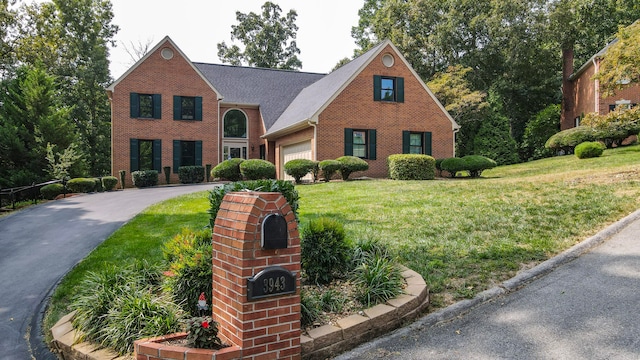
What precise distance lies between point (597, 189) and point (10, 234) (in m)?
12.5

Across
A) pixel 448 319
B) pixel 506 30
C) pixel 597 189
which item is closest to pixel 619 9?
pixel 506 30

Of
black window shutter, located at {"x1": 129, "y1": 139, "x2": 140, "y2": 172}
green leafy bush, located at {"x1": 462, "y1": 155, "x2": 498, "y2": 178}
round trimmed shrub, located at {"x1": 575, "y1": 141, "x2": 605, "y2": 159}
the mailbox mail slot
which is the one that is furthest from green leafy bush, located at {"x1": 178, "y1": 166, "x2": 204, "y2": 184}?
the mailbox mail slot

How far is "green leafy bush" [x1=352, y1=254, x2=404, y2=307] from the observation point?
158 inches

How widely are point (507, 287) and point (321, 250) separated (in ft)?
6.62

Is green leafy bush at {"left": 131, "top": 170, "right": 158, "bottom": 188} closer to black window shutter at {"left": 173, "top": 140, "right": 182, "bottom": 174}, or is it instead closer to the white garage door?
black window shutter at {"left": 173, "top": 140, "right": 182, "bottom": 174}

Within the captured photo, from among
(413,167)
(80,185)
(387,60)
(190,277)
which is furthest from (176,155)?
(190,277)

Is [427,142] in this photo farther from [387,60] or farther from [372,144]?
[387,60]

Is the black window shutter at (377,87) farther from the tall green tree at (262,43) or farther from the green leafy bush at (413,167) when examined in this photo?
the tall green tree at (262,43)

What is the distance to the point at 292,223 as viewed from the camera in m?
3.31

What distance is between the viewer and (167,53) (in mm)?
22156

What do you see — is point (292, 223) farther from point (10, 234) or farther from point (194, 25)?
point (194, 25)

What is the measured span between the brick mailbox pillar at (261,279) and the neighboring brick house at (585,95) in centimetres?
2367

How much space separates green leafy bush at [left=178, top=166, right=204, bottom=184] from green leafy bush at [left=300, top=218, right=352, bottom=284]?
18330 millimetres

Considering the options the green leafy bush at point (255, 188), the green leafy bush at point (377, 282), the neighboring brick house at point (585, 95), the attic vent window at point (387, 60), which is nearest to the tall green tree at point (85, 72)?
the attic vent window at point (387, 60)
